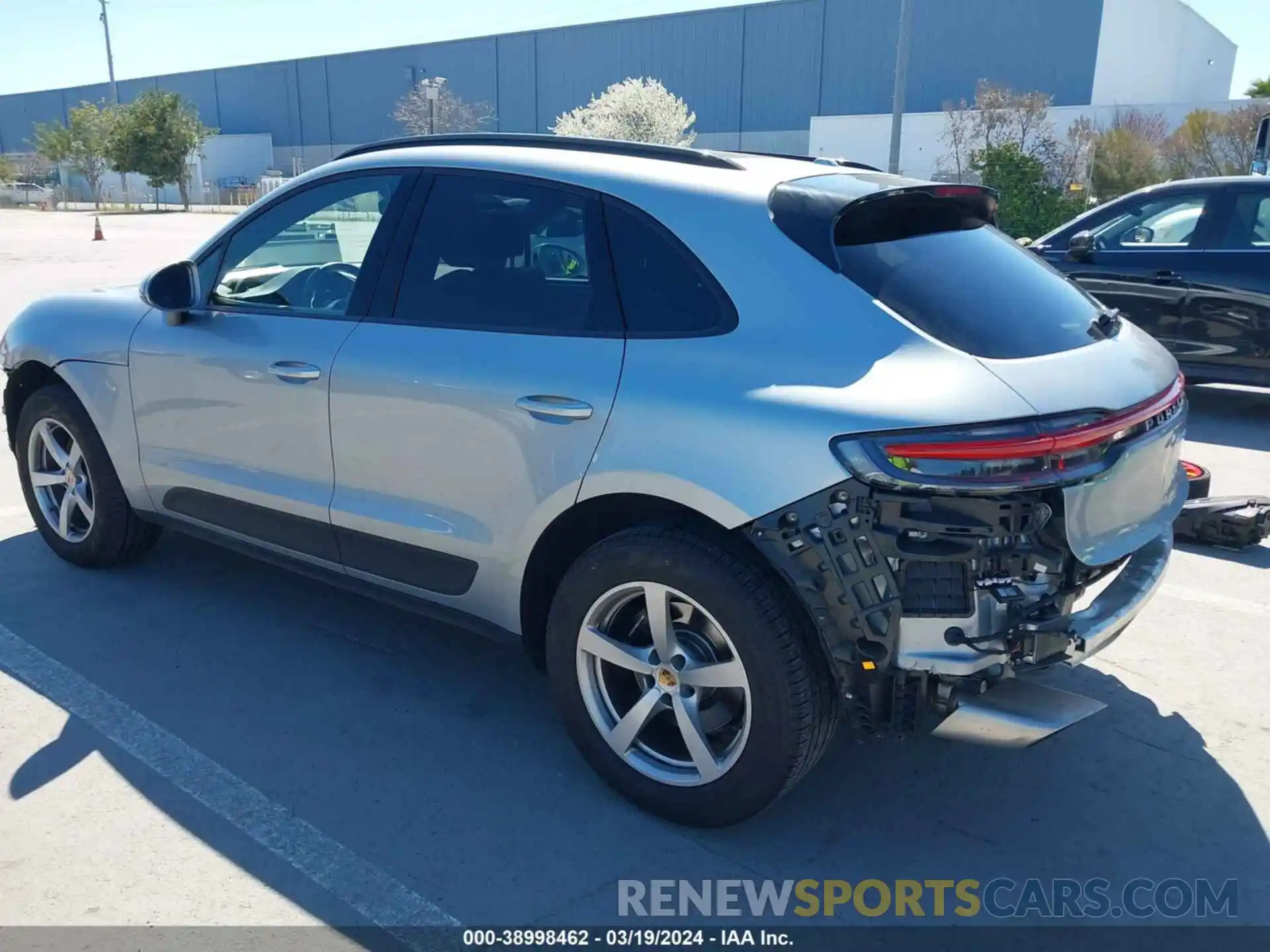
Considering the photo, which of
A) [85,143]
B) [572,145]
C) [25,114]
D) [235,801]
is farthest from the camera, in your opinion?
[25,114]

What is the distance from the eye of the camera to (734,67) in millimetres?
53500

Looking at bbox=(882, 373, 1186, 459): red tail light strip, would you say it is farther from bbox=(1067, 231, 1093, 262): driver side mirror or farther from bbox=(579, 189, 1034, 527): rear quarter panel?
bbox=(1067, 231, 1093, 262): driver side mirror

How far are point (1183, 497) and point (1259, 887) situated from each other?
1.17 m

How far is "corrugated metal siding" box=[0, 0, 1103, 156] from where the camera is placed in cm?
4522

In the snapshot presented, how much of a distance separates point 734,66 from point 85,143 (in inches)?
1452

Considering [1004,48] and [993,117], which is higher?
[1004,48]

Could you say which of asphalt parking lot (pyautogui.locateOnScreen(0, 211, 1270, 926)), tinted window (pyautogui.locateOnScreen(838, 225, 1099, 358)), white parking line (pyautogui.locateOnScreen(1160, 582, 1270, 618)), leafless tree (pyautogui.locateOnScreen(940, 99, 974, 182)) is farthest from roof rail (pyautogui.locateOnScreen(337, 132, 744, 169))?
leafless tree (pyautogui.locateOnScreen(940, 99, 974, 182))

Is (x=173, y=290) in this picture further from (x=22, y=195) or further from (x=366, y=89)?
(x=366, y=89)

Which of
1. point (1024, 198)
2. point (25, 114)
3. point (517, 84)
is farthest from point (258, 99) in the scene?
point (1024, 198)

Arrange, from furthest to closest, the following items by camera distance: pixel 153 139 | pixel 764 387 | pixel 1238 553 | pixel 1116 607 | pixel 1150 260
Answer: pixel 153 139, pixel 1150 260, pixel 1238 553, pixel 1116 607, pixel 764 387

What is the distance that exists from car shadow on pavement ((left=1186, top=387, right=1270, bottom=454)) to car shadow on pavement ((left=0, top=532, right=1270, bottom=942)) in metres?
4.48

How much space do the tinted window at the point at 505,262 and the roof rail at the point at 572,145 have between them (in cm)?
23

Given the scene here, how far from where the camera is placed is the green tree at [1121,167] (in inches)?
955

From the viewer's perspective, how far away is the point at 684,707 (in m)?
2.98
